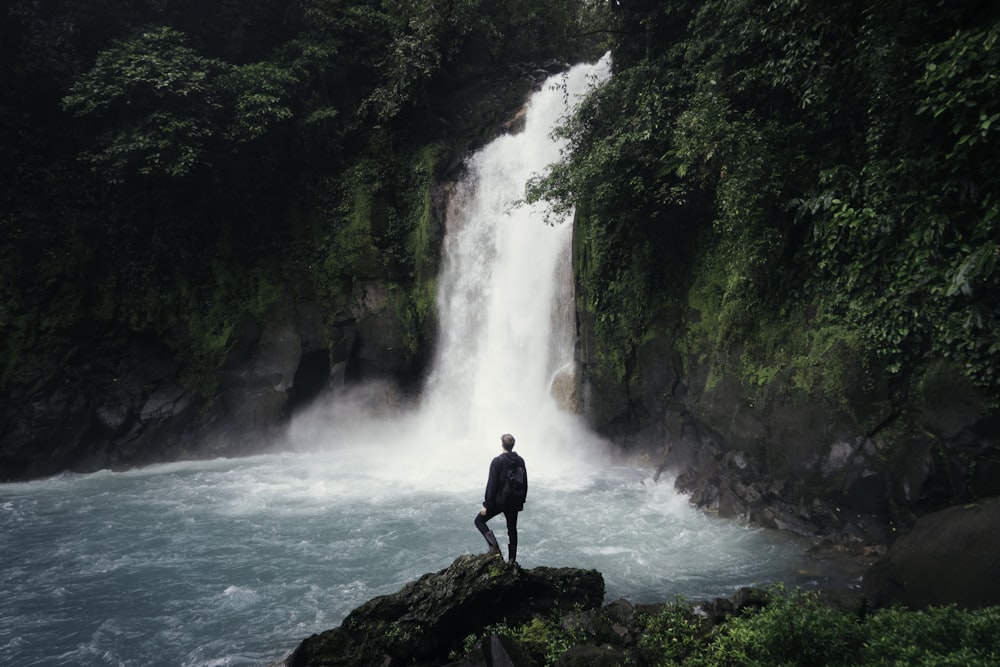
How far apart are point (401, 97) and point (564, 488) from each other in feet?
38.6

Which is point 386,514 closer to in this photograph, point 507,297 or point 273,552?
point 273,552

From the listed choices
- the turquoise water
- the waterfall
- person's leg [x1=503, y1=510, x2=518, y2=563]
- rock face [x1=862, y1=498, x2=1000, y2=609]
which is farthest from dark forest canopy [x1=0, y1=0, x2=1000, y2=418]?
person's leg [x1=503, y1=510, x2=518, y2=563]

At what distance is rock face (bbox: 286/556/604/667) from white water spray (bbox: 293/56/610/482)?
22.9 ft

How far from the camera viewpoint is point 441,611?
5680 mm

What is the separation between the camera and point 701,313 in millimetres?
11406

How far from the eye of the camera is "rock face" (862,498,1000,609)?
19.3 feet

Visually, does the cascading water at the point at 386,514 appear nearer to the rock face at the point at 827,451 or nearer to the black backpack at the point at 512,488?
the rock face at the point at 827,451

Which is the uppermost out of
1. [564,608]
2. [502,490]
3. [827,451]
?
[502,490]

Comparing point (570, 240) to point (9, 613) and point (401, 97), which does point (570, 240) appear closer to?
point (401, 97)

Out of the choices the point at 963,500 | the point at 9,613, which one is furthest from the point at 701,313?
the point at 9,613

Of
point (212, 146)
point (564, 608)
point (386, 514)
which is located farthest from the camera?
point (212, 146)

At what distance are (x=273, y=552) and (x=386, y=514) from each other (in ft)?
7.00

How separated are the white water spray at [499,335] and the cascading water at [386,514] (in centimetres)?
5

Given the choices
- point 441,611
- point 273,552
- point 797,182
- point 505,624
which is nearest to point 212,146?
point 273,552
